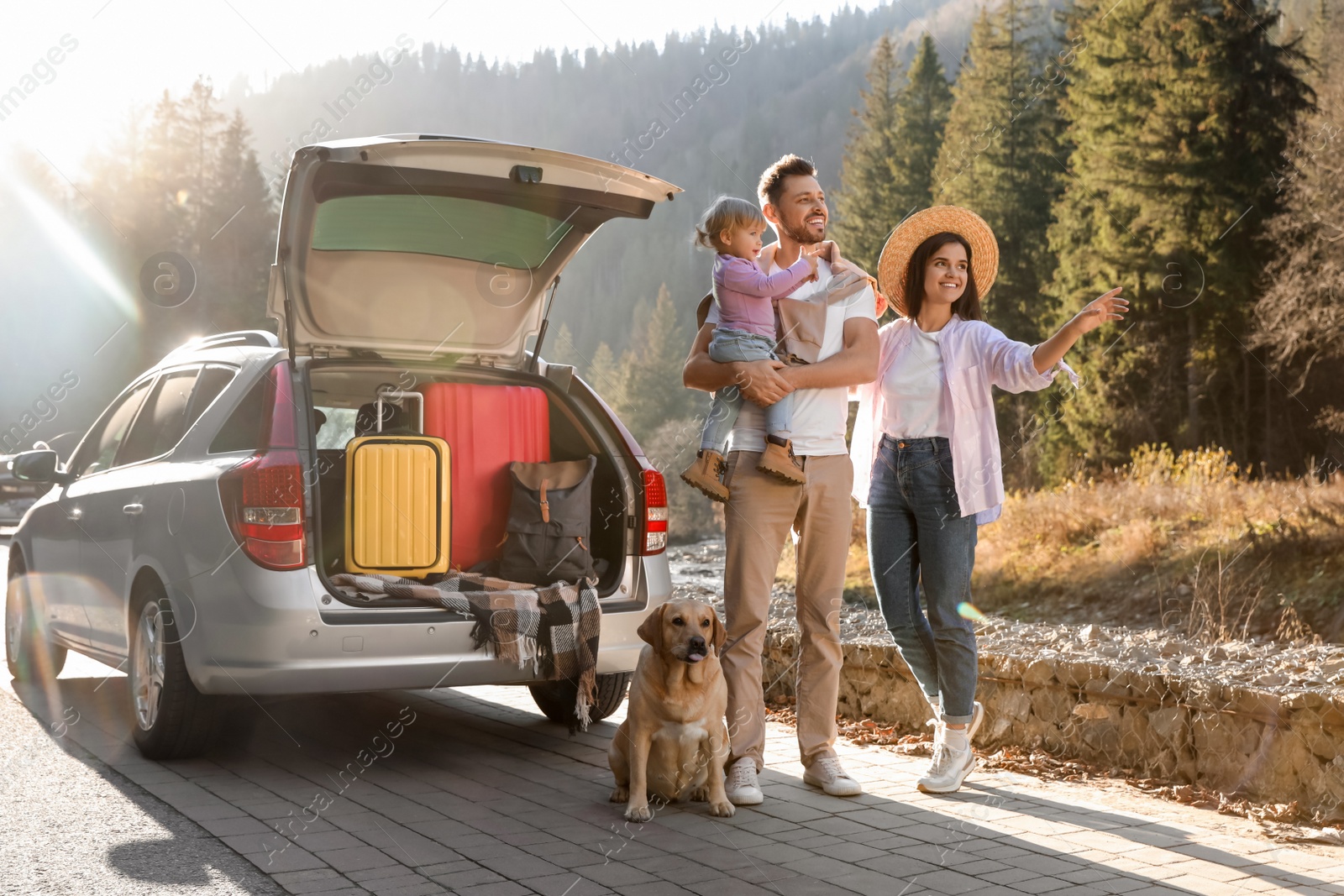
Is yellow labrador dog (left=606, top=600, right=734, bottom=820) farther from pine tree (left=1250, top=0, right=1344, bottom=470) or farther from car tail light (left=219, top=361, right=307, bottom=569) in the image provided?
pine tree (left=1250, top=0, right=1344, bottom=470)

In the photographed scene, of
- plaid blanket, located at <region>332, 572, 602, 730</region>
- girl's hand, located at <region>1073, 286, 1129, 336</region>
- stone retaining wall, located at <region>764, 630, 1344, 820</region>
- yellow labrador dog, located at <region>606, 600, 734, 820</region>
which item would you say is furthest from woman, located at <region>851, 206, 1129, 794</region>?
plaid blanket, located at <region>332, 572, 602, 730</region>

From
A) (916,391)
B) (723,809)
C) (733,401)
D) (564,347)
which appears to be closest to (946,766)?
(723,809)

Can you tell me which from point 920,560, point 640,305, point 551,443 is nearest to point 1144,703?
point 920,560

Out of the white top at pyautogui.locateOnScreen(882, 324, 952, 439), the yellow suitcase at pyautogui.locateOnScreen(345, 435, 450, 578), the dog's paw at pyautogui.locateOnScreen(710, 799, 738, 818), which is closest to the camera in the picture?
the dog's paw at pyautogui.locateOnScreen(710, 799, 738, 818)

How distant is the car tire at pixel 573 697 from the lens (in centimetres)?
575

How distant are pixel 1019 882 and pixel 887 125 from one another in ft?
162

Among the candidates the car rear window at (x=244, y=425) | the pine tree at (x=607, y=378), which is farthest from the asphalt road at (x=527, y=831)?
the pine tree at (x=607, y=378)

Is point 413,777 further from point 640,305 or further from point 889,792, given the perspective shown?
point 640,305

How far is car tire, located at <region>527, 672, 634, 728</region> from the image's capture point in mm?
5754

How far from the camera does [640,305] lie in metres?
116

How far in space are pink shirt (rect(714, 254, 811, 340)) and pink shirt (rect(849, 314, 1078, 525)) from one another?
0.45 m

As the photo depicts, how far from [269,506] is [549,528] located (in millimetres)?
1231

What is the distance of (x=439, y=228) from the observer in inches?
212

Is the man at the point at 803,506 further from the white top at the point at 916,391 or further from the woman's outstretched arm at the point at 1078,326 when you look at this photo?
the woman's outstretched arm at the point at 1078,326
